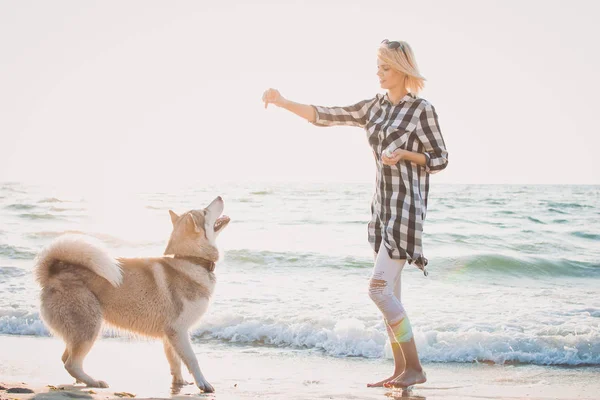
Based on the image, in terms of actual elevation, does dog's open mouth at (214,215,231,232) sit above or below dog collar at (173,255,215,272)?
above

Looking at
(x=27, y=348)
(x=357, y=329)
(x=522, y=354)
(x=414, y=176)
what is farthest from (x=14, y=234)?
(x=414, y=176)

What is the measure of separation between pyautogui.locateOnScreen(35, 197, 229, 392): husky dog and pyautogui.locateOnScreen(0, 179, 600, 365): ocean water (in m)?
2.55

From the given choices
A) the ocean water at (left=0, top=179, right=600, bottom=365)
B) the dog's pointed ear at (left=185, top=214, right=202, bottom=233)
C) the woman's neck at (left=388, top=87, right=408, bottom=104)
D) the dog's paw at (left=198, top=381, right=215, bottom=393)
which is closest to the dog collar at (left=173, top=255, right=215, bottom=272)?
the dog's pointed ear at (left=185, top=214, right=202, bottom=233)

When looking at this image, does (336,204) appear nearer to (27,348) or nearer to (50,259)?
(27,348)

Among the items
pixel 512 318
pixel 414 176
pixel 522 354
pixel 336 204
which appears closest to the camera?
pixel 414 176

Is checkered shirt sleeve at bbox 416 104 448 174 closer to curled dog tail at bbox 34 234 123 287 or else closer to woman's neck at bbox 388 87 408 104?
woman's neck at bbox 388 87 408 104

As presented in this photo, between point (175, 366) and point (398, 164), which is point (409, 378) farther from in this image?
point (175, 366)

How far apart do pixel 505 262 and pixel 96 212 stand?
17220 millimetres

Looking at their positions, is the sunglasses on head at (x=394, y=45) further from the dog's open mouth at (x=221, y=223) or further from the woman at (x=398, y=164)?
the dog's open mouth at (x=221, y=223)

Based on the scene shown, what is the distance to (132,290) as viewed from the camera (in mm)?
5164

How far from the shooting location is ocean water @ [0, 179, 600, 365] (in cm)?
759

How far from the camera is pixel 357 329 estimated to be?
7.80m

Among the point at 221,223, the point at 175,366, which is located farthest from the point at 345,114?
the point at 175,366

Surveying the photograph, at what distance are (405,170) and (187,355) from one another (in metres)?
2.17
